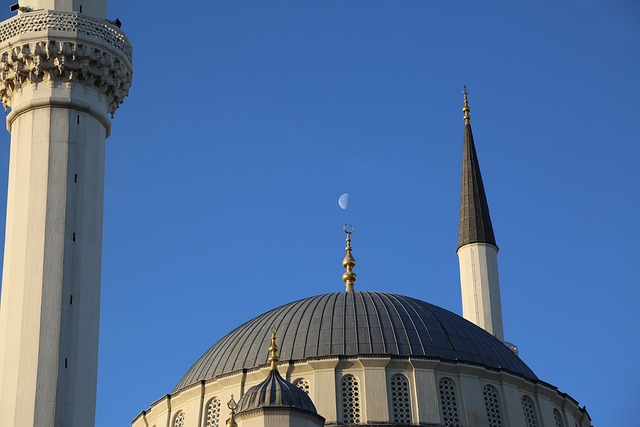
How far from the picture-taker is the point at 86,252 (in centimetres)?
2800

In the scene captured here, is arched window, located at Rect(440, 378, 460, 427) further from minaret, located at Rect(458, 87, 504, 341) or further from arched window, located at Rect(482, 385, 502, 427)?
minaret, located at Rect(458, 87, 504, 341)

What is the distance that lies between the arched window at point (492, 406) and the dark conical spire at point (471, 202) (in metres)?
10.4

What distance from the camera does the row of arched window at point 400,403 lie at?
3362 centimetres

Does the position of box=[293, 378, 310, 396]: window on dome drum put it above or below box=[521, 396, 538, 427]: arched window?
above

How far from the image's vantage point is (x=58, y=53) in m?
29.4

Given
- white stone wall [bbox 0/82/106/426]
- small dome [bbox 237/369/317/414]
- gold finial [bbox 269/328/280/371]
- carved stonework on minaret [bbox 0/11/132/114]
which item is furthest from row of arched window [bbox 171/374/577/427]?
carved stonework on minaret [bbox 0/11/132/114]

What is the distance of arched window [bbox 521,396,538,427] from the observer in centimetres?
3531

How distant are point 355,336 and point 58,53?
1009cm

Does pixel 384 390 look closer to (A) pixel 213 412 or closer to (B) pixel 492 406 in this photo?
(B) pixel 492 406

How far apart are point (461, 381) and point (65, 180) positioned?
10.8 m

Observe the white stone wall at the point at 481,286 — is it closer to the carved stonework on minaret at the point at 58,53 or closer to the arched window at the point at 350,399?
the arched window at the point at 350,399

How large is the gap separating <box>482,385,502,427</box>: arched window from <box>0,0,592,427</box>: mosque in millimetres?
36

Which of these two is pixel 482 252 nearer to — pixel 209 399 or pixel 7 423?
pixel 209 399

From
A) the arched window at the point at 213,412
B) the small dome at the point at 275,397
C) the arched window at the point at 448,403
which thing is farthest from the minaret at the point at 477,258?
the small dome at the point at 275,397
